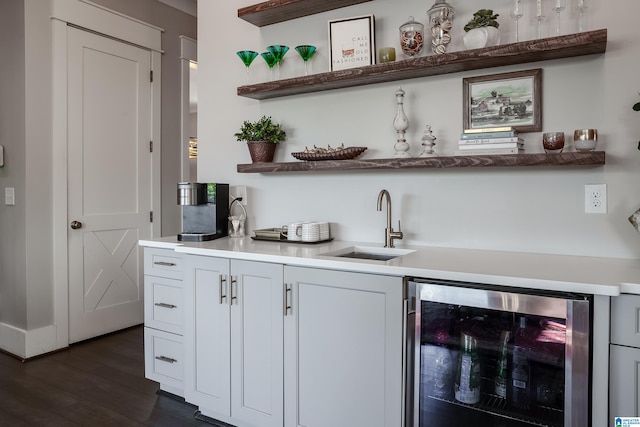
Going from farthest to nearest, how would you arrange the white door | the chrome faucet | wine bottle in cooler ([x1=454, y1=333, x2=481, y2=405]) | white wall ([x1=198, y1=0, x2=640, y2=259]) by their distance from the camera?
the white door, the chrome faucet, white wall ([x1=198, y1=0, x2=640, y2=259]), wine bottle in cooler ([x1=454, y1=333, x2=481, y2=405])

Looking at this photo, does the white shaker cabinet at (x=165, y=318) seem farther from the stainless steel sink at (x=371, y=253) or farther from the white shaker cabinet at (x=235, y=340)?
the stainless steel sink at (x=371, y=253)

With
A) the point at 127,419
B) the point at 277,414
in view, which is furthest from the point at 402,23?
the point at 127,419

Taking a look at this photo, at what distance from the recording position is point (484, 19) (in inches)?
81.0

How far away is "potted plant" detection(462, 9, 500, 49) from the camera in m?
2.04

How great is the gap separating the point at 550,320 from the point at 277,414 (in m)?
1.26

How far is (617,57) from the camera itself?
1902 mm

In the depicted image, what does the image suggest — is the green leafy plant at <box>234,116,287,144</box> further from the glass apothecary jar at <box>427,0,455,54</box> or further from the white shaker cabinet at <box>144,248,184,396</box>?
the glass apothecary jar at <box>427,0,455,54</box>

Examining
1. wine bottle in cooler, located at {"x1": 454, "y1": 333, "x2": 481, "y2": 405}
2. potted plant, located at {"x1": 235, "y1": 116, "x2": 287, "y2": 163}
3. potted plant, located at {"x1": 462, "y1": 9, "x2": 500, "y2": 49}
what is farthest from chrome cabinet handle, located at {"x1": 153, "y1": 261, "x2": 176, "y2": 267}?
potted plant, located at {"x1": 462, "y1": 9, "x2": 500, "y2": 49}

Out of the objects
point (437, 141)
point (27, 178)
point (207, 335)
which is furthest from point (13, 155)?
point (437, 141)

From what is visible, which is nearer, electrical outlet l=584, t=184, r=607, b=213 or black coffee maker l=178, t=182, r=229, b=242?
electrical outlet l=584, t=184, r=607, b=213

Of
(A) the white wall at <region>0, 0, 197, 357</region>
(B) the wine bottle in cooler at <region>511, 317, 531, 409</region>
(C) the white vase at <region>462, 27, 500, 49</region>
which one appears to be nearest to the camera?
(B) the wine bottle in cooler at <region>511, 317, 531, 409</region>

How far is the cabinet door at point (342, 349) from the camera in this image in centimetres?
174

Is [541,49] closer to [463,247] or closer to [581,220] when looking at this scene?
[581,220]

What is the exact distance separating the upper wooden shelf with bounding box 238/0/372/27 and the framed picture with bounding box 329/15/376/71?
104 mm
